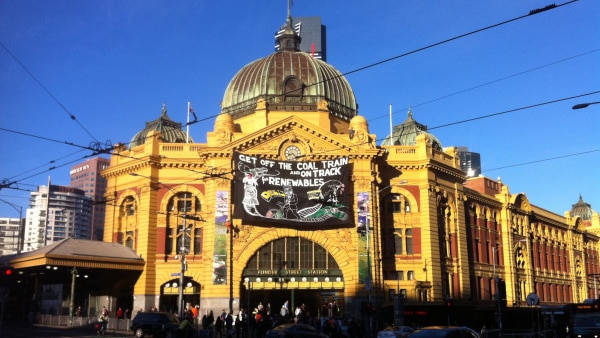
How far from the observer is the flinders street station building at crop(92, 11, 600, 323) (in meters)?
51.7

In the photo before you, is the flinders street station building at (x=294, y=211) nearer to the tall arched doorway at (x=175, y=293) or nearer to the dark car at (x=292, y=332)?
the tall arched doorway at (x=175, y=293)

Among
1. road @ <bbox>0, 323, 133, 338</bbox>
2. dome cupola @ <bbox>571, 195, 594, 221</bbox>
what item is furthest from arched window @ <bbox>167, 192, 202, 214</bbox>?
dome cupola @ <bbox>571, 195, 594, 221</bbox>

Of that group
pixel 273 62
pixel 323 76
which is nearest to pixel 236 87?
pixel 273 62

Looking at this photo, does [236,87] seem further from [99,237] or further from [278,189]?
[99,237]

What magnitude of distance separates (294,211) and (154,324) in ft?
57.5

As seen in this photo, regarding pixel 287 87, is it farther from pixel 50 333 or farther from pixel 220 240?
pixel 50 333

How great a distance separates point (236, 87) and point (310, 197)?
18868 mm

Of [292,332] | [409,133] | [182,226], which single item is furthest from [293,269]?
[409,133]

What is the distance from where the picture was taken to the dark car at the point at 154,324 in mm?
37594

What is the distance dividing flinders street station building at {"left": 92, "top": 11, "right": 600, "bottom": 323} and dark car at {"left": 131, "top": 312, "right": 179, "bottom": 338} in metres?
6.93

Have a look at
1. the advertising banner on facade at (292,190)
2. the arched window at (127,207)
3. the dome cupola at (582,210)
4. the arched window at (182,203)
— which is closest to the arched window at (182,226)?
the arched window at (182,203)

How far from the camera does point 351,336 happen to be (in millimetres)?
40000

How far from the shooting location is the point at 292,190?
171 ft

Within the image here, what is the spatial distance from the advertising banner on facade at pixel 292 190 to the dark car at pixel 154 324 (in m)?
14.6
